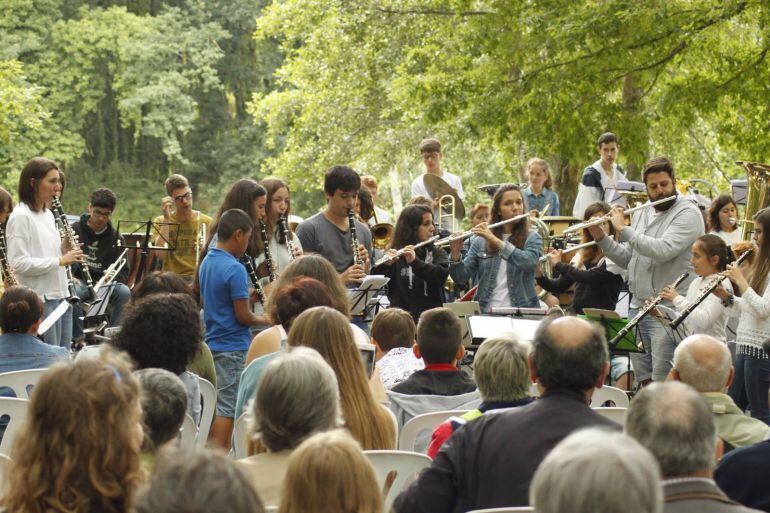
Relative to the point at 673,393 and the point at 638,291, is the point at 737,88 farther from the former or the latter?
the point at 673,393

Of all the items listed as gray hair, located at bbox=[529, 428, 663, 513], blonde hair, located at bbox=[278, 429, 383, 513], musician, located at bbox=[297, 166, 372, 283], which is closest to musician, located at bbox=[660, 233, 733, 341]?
musician, located at bbox=[297, 166, 372, 283]

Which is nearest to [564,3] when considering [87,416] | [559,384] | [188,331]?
[188,331]

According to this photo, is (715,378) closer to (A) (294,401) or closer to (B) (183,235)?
(A) (294,401)

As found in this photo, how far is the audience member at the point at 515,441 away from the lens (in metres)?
3.74

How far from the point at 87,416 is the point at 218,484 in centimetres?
91

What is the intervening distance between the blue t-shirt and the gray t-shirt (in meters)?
1.54

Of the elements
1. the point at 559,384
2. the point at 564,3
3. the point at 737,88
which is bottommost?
the point at 559,384

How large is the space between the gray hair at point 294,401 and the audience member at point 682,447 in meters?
1.05

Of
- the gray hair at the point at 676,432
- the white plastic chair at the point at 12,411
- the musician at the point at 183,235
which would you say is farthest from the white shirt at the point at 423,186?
the gray hair at the point at 676,432

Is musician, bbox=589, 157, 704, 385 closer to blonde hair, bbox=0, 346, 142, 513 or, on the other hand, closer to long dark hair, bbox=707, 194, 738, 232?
long dark hair, bbox=707, 194, 738, 232

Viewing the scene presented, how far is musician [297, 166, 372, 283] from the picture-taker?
8672mm

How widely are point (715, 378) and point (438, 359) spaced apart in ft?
4.96

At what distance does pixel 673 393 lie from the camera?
3213mm

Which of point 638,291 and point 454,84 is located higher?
point 454,84
